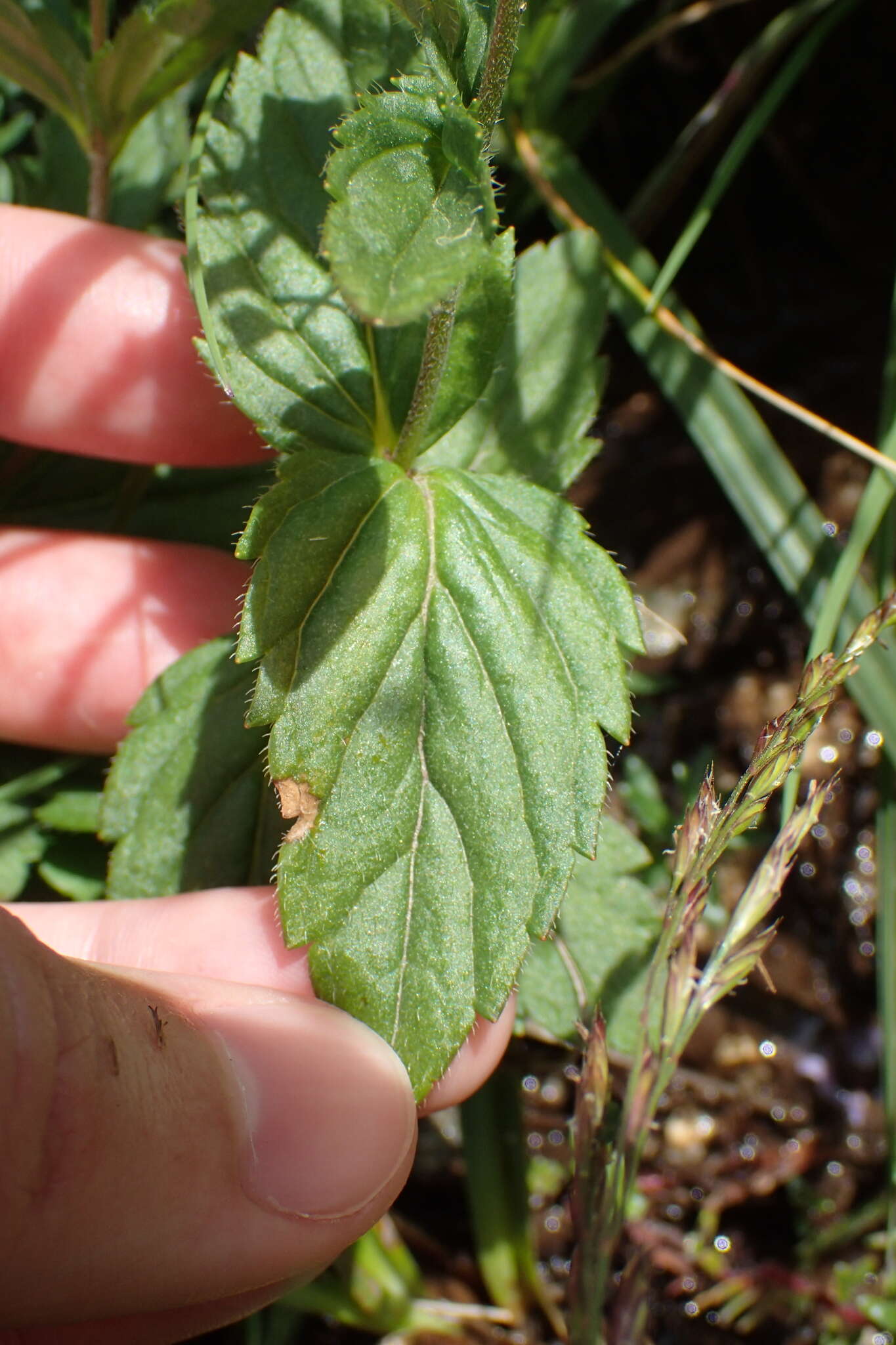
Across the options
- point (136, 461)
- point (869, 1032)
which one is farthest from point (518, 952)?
point (869, 1032)

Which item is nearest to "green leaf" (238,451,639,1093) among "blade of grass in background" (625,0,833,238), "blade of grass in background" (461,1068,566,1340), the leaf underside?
the leaf underside

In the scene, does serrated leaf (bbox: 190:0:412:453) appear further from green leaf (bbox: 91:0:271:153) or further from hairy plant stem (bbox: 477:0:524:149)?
hairy plant stem (bbox: 477:0:524:149)

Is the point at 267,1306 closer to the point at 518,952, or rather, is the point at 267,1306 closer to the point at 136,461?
the point at 518,952

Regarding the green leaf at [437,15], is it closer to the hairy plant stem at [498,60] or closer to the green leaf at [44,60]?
the hairy plant stem at [498,60]

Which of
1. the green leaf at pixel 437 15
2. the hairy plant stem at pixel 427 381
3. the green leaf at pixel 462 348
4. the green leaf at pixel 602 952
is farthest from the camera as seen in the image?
the green leaf at pixel 602 952

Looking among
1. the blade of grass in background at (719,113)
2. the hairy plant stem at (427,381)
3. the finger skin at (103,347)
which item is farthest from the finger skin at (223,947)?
the blade of grass in background at (719,113)

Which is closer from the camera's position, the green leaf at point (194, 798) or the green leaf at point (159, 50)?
the green leaf at point (159, 50)
